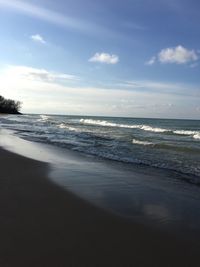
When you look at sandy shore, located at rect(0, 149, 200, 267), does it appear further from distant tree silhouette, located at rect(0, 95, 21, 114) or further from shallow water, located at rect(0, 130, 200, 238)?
distant tree silhouette, located at rect(0, 95, 21, 114)

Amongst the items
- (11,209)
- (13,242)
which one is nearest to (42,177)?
(11,209)

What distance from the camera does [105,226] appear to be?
15.3 feet

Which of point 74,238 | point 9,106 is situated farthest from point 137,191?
point 9,106

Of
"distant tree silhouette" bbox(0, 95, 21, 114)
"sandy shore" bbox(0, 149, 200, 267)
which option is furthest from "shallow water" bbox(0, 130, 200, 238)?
"distant tree silhouette" bbox(0, 95, 21, 114)

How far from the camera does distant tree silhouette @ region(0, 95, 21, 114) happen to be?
341 ft

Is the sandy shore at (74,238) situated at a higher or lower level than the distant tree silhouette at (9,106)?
lower

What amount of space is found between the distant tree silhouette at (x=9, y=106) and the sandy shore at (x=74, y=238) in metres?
103

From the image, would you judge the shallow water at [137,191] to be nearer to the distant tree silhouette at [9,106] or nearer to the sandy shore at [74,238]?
the sandy shore at [74,238]

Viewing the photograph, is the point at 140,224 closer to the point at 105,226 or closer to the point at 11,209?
the point at 105,226

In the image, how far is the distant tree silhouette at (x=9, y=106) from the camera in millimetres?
103875

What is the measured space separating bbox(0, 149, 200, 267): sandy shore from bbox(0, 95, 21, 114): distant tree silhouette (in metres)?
103

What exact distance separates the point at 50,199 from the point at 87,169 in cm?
357

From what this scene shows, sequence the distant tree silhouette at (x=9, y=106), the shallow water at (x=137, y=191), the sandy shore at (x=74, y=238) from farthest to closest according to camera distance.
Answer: the distant tree silhouette at (x=9, y=106), the shallow water at (x=137, y=191), the sandy shore at (x=74, y=238)

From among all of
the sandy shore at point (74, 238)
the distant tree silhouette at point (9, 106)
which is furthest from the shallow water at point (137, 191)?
the distant tree silhouette at point (9, 106)
